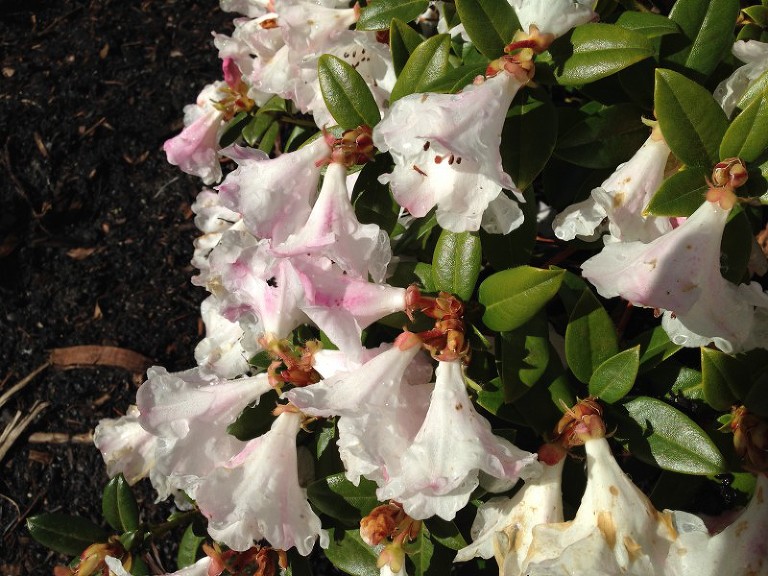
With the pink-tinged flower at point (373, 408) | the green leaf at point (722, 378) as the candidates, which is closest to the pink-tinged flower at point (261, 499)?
the pink-tinged flower at point (373, 408)

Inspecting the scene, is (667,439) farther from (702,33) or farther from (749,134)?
(702,33)

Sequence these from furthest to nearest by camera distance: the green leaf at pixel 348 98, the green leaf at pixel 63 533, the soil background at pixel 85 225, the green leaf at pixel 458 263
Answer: the soil background at pixel 85 225, the green leaf at pixel 63 533, the green leaf at pixel 348 98, the green leaf at pixel 458 263

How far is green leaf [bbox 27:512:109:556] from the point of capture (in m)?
1.50

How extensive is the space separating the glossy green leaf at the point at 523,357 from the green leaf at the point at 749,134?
0.38 m

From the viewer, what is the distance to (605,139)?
1.25 m

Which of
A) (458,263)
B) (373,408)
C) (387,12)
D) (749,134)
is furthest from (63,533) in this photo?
(749,134)

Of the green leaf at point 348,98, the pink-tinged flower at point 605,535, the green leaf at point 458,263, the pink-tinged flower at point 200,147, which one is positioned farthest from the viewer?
the pink-tinged flower at point 200,147

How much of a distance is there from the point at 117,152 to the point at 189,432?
1.78 m

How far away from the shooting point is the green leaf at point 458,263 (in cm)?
117

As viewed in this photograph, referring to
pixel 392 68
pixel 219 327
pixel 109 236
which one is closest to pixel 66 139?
pixel 109 236

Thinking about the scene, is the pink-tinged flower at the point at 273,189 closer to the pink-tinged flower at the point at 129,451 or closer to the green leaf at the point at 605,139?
the green leaf at the point at 605,139

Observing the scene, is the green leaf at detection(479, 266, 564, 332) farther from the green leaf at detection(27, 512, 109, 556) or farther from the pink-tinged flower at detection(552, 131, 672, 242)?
the green leaf at detection(27, 512, 109, 556)

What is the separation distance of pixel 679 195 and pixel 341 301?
1.69 feet

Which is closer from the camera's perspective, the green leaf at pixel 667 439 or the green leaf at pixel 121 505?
the green leaf at pixel 667 439
